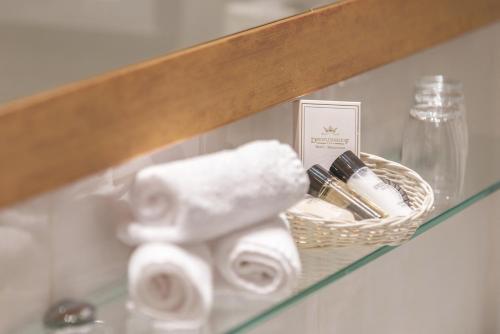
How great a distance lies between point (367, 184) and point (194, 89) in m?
0.24

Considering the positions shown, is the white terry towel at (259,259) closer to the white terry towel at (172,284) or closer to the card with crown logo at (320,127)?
the white terry towel at (172,284)

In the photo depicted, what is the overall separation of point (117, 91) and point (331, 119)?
0.32 m

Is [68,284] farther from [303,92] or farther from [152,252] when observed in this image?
[303,92]

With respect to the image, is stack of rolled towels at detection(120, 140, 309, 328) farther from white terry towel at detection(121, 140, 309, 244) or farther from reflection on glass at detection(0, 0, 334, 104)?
reflection on glass at detection(0, 0, 334, 104)

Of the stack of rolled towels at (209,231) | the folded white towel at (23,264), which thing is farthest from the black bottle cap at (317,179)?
the folded white towel at (23,264)

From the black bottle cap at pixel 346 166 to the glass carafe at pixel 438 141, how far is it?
179mm

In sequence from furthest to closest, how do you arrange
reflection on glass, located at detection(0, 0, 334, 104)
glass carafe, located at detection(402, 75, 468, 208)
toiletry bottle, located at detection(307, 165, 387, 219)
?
glass carafe, located at detection(402, 75, 468, 208) < toiletry bottle, located at detection(307, 165, 387, 219) < reflection on glass, located at detection(0, 0, 334, 104)

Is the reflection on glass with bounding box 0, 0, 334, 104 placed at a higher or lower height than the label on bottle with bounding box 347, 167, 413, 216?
higher

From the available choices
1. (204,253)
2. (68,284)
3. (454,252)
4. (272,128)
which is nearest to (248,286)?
(204,253)

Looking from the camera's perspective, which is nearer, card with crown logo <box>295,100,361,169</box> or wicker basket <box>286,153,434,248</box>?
wicker basket <box>286,153,434,248</box>

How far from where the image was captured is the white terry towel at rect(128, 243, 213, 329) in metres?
0.83

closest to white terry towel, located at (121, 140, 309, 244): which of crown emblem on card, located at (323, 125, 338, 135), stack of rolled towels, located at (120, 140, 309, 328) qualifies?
stack of rolled towels, located at (120, 140, 309, 328)

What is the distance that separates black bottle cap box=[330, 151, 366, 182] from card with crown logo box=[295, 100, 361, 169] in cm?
2

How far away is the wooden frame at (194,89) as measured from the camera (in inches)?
32.4
